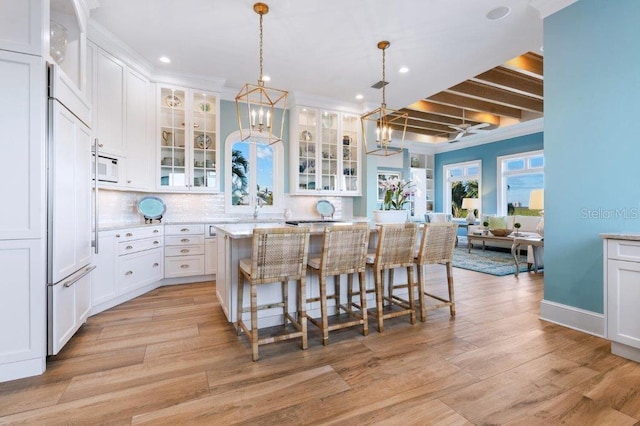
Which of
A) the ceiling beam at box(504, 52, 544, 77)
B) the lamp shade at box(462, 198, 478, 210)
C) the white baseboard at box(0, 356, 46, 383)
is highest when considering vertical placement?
the ceiling beam at box(504, 52, 544, 77)

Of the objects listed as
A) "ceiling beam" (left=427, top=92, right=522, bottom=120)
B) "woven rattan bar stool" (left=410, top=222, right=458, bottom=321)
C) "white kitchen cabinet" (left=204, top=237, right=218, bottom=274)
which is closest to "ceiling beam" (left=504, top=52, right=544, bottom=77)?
"ceiling beam" (left=427, top=92, right=522, bottom=120)

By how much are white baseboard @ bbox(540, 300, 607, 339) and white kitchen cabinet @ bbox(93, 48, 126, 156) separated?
4.88 meters

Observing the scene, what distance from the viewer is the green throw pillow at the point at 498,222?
7484 mm

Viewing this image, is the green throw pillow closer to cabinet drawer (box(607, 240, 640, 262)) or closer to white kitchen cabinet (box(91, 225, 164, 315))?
cabinet drawer (box(607, 240, 640, 262))

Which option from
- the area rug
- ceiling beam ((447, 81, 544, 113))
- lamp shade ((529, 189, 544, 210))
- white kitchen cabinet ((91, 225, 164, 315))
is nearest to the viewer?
white kitchen cabinet ((91, 225, 164, 315))

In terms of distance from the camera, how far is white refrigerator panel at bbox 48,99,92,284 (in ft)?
6.64

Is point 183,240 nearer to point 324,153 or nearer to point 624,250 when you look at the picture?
point 324,153

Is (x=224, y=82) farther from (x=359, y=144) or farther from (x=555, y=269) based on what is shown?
(x=555, y=269)

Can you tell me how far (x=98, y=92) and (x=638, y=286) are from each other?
5.12m

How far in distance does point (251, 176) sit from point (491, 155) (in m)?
6.83

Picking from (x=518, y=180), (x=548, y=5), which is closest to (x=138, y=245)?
(x=548, y=5)

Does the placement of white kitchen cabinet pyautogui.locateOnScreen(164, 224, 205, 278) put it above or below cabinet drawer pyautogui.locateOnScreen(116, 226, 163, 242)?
below

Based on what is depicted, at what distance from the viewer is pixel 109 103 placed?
349cm

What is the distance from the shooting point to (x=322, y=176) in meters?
5.61
